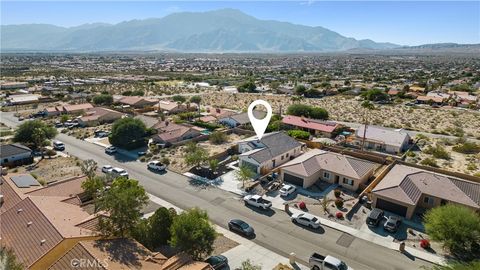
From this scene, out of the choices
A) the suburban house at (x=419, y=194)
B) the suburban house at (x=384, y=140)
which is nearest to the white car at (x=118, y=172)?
the suburban house at (x=419, y=194)

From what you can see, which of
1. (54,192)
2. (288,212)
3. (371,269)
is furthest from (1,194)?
(371,269)

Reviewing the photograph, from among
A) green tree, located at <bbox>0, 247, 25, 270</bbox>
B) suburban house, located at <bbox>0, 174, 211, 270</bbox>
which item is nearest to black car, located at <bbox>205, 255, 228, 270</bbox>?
suburban house, located at <bbox>0, 174, 211, 270</bbox>

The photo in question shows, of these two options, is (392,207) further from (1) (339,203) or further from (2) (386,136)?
(2) (386,136)

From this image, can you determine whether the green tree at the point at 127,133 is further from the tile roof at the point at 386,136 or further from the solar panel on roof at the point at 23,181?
the tile roof at the point at 386,136

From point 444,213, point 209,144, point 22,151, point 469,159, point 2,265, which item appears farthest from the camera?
point 209,144

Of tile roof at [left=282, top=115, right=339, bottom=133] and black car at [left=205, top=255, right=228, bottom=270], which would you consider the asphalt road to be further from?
tile roof at [left=282, top=115, right=339, bottom=133]

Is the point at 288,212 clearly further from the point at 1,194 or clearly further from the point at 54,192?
the point at 1,194
